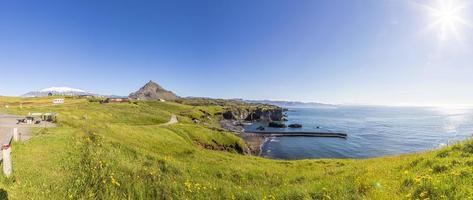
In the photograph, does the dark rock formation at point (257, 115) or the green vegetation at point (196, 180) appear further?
the dark rock formation at point (257, 115)

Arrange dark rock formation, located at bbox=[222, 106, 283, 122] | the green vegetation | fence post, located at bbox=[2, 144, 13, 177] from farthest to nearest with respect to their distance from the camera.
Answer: dark rock formation, located at bbox=[222, 106, 283, 122] → fence post, located at bbox=[2, 144, 13, 177] → the green vegetation

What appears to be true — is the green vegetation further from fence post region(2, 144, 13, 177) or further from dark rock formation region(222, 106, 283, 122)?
dark rock formation region(222, 106, 283, 122)

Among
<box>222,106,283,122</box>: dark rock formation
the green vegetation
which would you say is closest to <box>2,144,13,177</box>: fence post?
the green vegetation

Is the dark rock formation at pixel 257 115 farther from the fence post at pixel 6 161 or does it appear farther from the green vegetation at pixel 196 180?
the fence post at pixel 6 161

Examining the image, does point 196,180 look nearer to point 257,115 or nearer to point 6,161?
point 6,161

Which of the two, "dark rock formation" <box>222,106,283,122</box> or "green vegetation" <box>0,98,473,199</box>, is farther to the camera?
"dark rock formation" <box>222,106,283,122</box>

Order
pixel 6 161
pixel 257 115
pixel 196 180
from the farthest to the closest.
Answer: pixel 257 115
pixel 196 180
pixel 6 161

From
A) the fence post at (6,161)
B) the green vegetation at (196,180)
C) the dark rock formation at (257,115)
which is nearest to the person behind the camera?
the green vegetation at (196,180)

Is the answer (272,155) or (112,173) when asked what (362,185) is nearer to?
(112,173)

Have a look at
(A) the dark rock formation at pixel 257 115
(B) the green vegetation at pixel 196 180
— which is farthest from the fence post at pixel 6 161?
(A) the dark rock formation at pixel 257 115

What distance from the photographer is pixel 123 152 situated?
892 inches

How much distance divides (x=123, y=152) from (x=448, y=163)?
22.8 meters

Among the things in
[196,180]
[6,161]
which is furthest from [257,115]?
[6,161]

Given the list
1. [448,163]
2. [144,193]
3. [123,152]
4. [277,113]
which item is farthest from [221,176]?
[277,113]
